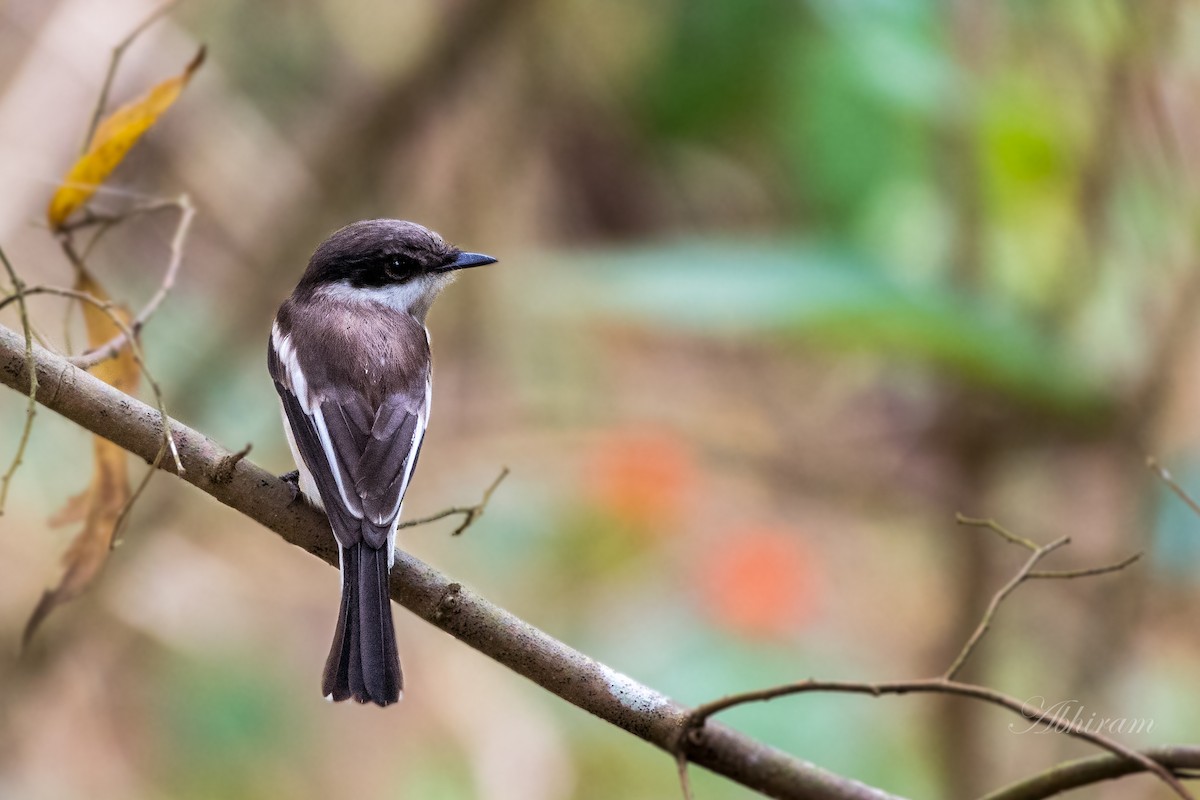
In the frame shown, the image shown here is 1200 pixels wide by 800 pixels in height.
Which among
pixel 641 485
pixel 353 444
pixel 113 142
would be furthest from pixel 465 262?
pixel 641 485

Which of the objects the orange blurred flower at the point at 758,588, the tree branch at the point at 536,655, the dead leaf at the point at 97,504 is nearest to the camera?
the tree branch at the point at 536,655

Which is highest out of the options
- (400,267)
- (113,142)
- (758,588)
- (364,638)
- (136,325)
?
(113,142)

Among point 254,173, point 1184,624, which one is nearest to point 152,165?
→ point 254,173

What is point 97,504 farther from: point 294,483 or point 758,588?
point 758,588

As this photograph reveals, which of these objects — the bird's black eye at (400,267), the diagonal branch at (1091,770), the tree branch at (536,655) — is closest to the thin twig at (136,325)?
the tree branch at (536,655)

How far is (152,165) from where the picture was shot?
612 cm

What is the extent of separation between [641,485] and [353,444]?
93.1 inches

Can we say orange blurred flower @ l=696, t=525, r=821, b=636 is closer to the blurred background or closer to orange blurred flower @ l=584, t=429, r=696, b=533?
the blurred background

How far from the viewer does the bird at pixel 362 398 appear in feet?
8.53

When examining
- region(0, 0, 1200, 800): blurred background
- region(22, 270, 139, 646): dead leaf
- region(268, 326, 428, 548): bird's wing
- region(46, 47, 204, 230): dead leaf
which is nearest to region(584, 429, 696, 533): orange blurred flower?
region(0, 0, 1200, 800): blurred background

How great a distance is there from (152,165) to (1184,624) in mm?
5058

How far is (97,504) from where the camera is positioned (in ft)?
8.59

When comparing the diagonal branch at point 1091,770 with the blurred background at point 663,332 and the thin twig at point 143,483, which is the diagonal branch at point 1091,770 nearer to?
the thin twig at point 143,483

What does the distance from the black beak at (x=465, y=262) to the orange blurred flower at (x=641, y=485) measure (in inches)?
69.5
